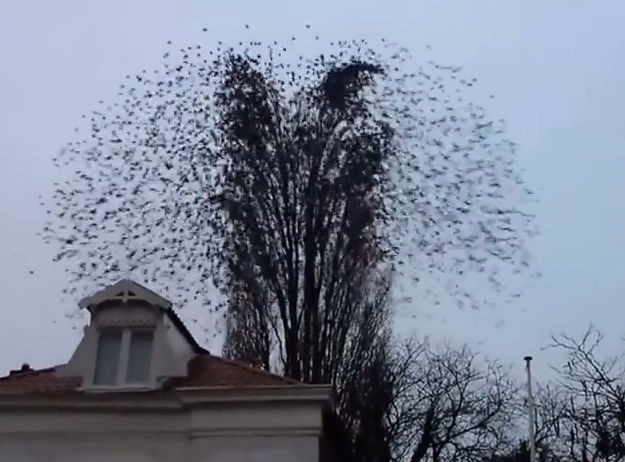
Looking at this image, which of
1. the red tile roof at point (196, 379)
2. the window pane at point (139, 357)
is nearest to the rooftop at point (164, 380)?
the red tile roof at point (196, 379)

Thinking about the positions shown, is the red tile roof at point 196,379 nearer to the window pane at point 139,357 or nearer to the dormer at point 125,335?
the dormer at point 125,335

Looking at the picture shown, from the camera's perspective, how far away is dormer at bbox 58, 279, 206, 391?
16312 millimetres

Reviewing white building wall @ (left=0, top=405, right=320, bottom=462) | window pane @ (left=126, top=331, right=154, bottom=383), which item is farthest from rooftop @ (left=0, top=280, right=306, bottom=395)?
white building wall @ (left=0, top=405, right=320, bottom=462)

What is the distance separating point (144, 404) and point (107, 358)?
1484mm

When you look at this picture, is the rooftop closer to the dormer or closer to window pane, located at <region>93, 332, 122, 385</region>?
the dormer

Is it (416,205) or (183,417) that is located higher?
(416,205)

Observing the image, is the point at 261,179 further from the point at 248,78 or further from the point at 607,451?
the point at 607,451

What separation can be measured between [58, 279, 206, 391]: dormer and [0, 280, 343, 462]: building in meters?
0.02

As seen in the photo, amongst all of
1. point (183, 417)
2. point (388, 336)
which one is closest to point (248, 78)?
point (388, 336)

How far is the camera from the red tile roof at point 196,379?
15.8m

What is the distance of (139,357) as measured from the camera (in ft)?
54.0

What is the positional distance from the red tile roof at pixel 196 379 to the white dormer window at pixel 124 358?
0.47m

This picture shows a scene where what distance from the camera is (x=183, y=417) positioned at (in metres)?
15.4

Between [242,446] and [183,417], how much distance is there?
1231mm
